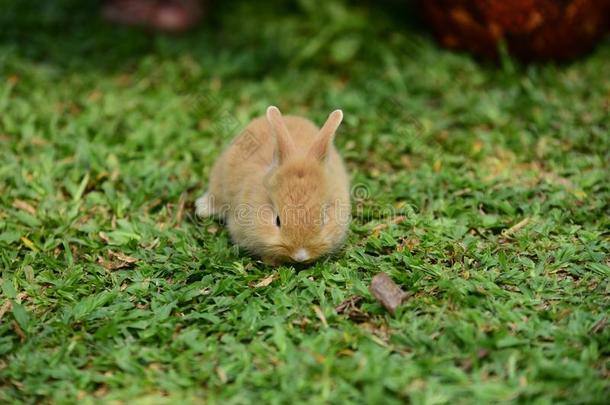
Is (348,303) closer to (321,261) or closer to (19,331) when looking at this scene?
(321,261)

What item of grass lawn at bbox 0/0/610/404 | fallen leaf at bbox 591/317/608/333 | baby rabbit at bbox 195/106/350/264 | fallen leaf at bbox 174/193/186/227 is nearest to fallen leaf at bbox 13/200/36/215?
grass lawn at bbox 0/0/610/404

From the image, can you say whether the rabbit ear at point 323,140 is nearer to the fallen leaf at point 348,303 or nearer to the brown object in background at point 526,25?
the fallen leaf at point 348,303

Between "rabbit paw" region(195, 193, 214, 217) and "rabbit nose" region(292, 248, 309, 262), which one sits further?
"rabbit paw" region(195, 193, 214, 217)

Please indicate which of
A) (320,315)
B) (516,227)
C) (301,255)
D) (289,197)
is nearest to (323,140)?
(289,197)

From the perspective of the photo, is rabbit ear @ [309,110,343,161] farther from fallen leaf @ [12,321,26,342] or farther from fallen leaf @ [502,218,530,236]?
fallen leaf @ [12,321,26,342]

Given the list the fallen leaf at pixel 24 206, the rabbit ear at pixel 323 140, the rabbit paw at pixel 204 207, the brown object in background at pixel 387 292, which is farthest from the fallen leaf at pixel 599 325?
the fallen leaf at pixel 24 206

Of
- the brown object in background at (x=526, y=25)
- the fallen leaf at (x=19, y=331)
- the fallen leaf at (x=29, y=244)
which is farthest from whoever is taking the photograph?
the brown object in background at (x=526, y=25)

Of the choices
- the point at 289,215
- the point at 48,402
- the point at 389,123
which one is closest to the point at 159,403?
the point at 48,402
